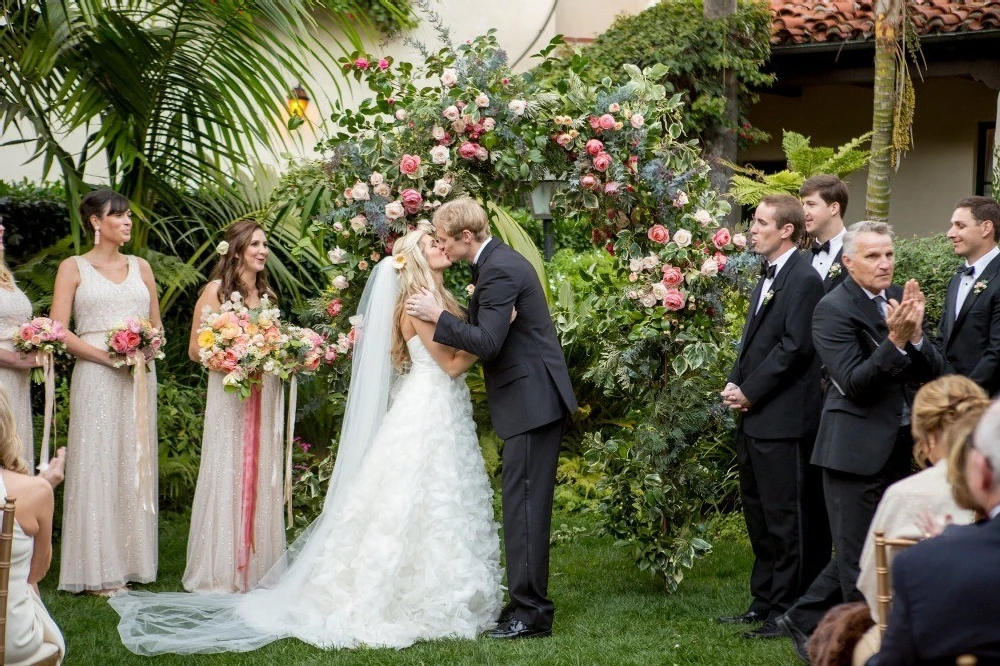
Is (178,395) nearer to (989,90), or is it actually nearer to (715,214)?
(715,214)

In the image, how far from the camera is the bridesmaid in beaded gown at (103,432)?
6480 mm

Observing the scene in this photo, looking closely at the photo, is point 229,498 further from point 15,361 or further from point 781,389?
point 781,389

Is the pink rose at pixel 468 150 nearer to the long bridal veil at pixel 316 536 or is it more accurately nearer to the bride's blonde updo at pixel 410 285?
the bride's blonde updo at pixel 410 285

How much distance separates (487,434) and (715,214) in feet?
11.8

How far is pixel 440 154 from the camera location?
610 centimetres

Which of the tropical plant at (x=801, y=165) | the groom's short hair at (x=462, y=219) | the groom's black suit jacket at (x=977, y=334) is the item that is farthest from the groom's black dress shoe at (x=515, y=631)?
the tropical plant at (x=801, y=165)

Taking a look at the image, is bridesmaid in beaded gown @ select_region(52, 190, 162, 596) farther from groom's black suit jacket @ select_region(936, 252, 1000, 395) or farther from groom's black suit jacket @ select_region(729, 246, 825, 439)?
groom's black suit jacket @ select_region(936, 252, 1000, 395)

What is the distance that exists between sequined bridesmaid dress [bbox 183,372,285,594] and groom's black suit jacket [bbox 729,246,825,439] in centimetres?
279

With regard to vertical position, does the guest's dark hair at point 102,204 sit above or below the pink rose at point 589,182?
below

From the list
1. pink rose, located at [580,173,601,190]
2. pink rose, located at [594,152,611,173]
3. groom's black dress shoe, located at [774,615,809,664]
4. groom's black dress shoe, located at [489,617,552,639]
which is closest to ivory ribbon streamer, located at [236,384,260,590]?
groom's black dress shoe, located at [489,617,552,639]

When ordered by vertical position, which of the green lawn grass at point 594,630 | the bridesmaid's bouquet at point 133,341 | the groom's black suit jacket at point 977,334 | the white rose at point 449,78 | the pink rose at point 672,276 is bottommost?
the green lawn grass at point 594,630

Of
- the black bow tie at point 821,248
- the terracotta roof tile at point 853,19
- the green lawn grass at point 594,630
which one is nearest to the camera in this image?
the green lawn grass at point 594,630

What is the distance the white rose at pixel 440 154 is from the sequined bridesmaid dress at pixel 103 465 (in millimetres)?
1968

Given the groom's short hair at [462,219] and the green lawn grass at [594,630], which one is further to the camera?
the groom's short hair at [462,219]
